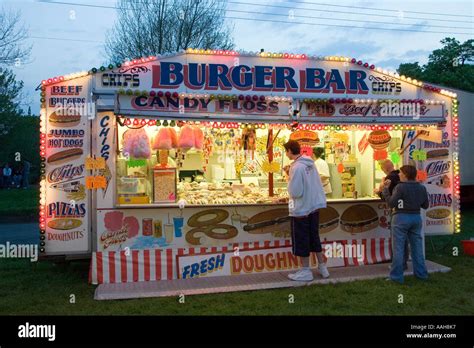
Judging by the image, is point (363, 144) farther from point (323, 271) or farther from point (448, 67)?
point (448, 67)

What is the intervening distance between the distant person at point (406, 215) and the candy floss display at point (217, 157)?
1.13 m

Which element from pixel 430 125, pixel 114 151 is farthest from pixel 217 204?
pixel 430 125

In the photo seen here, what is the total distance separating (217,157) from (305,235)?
8.21 feet

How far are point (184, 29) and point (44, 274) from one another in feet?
52.7

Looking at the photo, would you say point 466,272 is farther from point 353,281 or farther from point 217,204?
point 217,204

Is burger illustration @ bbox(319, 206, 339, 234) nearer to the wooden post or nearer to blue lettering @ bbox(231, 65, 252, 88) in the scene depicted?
the wooden post

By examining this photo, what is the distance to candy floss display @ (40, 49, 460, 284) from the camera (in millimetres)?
6734

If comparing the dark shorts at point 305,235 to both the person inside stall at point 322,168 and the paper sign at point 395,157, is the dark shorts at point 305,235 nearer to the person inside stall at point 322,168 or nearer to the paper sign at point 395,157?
the person inside stall at point 322,168

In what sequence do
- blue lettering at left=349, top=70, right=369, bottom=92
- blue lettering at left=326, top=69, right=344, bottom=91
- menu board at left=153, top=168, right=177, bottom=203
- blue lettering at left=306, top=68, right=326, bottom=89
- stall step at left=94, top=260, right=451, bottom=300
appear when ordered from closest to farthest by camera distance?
stall step at left=94, top=260, right=451, bottom=300 < menu board at left=153, top=168, right=177, bottom=203 < blue lettering at left=306, top=68, right=326, bottom=89 < blue lettering at left=326, top=69, right=344, bottom=91 < blue lettering at left=349, top=70, right=369, bottom=92

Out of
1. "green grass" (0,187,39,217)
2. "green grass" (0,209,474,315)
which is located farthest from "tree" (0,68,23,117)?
"green grass" (0,209,474,315)

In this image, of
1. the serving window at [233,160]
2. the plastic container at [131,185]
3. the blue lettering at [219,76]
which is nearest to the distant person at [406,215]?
the serving window at [233,160]

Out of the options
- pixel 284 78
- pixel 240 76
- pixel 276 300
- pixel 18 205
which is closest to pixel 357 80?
pixel 284 78

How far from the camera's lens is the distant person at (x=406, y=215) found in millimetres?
6652

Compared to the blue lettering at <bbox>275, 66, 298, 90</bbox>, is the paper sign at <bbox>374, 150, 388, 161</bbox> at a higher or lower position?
lower
